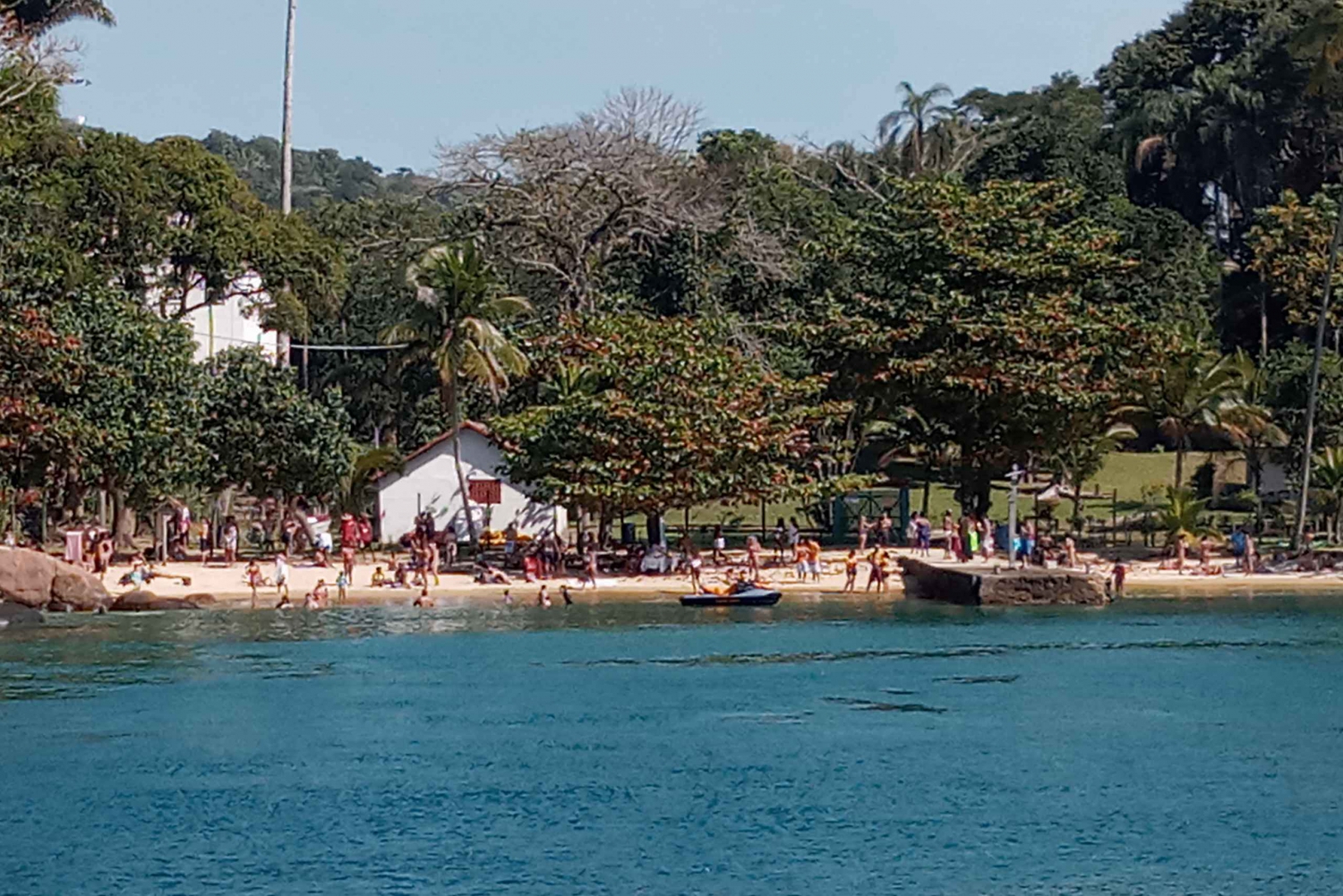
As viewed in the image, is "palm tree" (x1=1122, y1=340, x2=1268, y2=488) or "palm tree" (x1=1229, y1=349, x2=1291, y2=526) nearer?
"palm tree" (x1=1122, y1=340, x2=1268, y2=488)

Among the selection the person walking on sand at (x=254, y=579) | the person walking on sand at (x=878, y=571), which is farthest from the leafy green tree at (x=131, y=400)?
the person walking on sand at (x=878, y=571)

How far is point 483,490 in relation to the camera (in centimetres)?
6278

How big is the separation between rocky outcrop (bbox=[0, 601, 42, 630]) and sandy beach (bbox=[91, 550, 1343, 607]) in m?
2.78

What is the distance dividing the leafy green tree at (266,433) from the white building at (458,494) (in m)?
5.43

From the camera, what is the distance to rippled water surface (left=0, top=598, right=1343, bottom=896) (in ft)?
91.5

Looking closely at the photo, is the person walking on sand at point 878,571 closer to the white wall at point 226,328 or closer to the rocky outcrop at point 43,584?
the rocky outcrop at point 43,584

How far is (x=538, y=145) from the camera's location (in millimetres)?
69438

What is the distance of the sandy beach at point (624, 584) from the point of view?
54188 millimetres

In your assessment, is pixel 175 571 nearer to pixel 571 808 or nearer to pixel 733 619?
pixel 733 619

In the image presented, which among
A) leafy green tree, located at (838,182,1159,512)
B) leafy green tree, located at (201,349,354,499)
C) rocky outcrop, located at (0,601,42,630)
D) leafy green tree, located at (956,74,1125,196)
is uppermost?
leafy green tree, located at (956,74,1125,196)

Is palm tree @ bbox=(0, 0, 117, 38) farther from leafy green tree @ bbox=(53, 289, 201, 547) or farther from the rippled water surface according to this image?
the rippled water surface

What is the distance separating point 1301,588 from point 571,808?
3119 centimetres

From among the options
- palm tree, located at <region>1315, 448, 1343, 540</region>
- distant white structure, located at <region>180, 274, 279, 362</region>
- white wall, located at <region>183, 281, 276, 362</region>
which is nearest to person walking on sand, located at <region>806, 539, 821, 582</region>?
palm tree, located at <region>1315, 448, 1343, 540</region>

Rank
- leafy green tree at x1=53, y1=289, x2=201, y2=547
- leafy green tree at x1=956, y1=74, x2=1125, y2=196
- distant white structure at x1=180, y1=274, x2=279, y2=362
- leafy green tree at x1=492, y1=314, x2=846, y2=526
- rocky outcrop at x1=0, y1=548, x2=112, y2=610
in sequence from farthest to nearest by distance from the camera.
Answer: leafy green tree at x1=956, y1=74, x2=1125, y2=196 < distant white structure at x1=180, y1=274, x2=279, y2=362 < leafy green tree at x1=492, y1=314, x2=846, y2=526 < leafy green tree at x1=53, y1=289, x2=201, y2=547 < rocky outcrop at x1=0, y1=548, x2=112, y2=610
